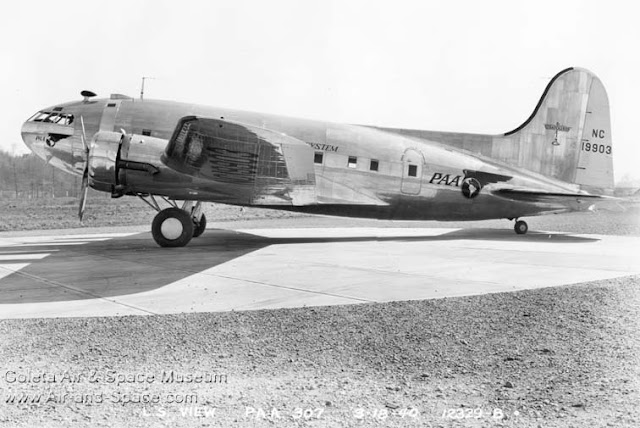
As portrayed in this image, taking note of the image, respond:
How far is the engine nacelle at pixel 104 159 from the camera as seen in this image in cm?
1228

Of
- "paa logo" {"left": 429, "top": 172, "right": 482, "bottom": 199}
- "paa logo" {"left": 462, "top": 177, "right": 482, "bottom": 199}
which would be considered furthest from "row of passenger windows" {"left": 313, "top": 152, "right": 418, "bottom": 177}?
"paa logo" {"left": 462, "top": 177, "right": 482, "bottom": 199}

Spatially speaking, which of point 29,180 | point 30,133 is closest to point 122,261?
point 30,133

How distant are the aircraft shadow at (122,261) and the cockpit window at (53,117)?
11.1 ft

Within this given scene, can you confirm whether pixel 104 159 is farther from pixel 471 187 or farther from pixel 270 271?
pixel 471 187

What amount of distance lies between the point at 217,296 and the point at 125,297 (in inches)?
50.5

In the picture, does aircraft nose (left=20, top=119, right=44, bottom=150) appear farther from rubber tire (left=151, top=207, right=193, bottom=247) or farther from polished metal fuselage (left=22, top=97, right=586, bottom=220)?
rubber tire (left=151, top=207, right=193, bottom=247)

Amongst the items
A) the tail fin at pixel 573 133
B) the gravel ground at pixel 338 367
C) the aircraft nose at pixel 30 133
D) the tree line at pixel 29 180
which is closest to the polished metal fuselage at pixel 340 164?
the aircraft nose at pixel 30 133

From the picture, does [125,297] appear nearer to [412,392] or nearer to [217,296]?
[217,296]

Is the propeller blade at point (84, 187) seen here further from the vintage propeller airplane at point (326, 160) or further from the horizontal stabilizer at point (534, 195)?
the horizontal stabilizer at point (534, 195)

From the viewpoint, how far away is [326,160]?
14484 millimetres

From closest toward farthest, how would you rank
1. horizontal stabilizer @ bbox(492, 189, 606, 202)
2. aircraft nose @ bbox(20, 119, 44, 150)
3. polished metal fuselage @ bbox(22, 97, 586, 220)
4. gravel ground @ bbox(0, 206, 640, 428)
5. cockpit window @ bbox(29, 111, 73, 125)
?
gravel ground @ bbox(0, 206, 640, 428), polished metal fuselage @ bbox(22, 97, 586, 220), cockpit window @ bbox(29, 111, 73, 125), aircraft nose @ bbox(20, 119, 44, 150), horizontal stabilizer @ bbox(492, 189, 606, 202)

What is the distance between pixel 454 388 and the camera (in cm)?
386

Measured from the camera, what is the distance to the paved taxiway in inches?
269

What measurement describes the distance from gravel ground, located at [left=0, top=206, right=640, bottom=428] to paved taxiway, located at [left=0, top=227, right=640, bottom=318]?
0.87 m
